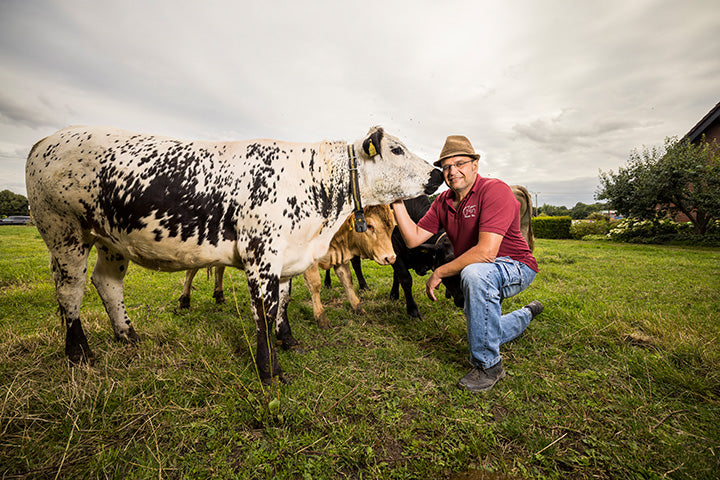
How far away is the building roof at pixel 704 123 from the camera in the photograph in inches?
802

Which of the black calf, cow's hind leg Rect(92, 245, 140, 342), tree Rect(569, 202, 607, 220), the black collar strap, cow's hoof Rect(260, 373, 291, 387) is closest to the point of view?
cow's hoof Rect(260, 373, 291, 387)

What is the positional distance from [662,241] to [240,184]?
24512 millimetres

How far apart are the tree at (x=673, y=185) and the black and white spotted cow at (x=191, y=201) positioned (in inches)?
893

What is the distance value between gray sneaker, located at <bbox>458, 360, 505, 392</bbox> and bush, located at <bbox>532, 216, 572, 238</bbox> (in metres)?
25.0

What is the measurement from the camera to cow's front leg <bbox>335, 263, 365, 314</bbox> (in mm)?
5078

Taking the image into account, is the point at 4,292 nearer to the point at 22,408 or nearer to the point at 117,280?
the point at 117,280

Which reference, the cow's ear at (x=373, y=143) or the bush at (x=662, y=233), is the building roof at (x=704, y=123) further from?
the cow's ear at (x=373, y=143)

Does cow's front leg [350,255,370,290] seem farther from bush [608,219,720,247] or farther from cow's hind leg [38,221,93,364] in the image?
bush [608,219,720,247]

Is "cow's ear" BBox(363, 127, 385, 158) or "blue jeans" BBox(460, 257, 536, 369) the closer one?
"blue jeans" BBox(460, 257, 536, 369)

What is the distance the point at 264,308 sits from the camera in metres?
2.84

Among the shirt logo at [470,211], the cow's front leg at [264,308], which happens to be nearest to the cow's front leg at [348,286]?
the cow's front leg at [264,308]

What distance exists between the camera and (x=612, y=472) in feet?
6.37

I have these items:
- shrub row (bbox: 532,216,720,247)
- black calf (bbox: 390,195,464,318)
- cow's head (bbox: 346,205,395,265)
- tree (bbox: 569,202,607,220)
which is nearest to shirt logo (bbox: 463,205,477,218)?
black calf (bbox: 390,195,464,318)

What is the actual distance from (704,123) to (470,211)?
30225mm
